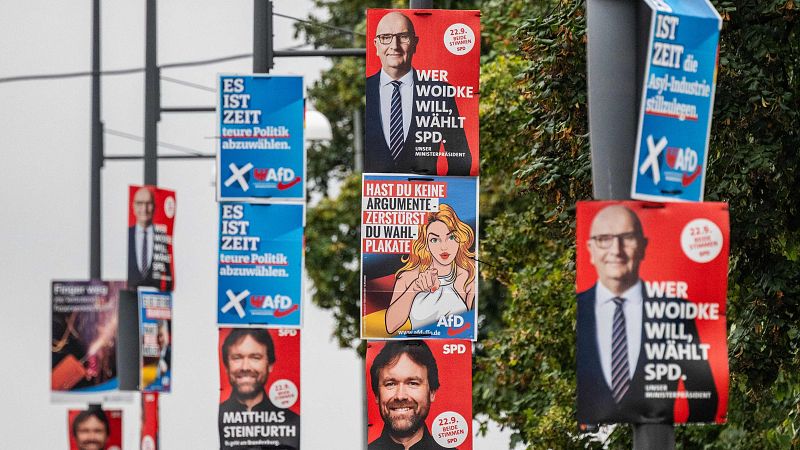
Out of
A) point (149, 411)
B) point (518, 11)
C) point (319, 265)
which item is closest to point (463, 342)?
point (149, 411)

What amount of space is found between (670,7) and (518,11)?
18.0 meters

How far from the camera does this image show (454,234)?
1425cm

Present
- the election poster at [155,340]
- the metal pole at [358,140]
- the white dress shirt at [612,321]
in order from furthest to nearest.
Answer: the metal pole at [358,140]
the election poster at [155,340]
the white dress shirt at [612,321]

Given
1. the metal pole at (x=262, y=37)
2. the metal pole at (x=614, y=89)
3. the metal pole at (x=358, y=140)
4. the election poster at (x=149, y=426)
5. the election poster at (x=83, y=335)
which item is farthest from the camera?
the metal pole at (x=358, y=140)

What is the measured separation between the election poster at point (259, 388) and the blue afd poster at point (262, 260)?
266 mm

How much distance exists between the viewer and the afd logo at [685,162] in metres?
8.23

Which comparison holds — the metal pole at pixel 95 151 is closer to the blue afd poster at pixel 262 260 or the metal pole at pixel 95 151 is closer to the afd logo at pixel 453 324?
the blue afd poster at pixel 262 260

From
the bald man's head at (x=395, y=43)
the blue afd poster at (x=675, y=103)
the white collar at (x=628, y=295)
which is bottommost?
the white collar at (x=628, y=295)

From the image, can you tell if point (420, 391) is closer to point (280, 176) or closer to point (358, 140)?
point (280, 176)

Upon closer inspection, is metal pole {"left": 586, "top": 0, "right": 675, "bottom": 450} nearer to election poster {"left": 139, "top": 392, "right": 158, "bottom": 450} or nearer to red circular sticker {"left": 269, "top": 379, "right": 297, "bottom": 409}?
red circular sticker {"left": 269, "top": 379, "right": 297, "bottom": 409}

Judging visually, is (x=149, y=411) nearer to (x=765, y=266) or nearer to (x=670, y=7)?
(x=765, y=266)

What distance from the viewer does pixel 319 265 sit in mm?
38125

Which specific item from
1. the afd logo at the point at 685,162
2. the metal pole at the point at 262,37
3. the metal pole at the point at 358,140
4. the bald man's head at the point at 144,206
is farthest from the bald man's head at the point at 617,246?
the metal pole at the point at 358,140

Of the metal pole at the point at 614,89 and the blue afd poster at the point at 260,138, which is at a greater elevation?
the blue afd poster at the point at 260,138
